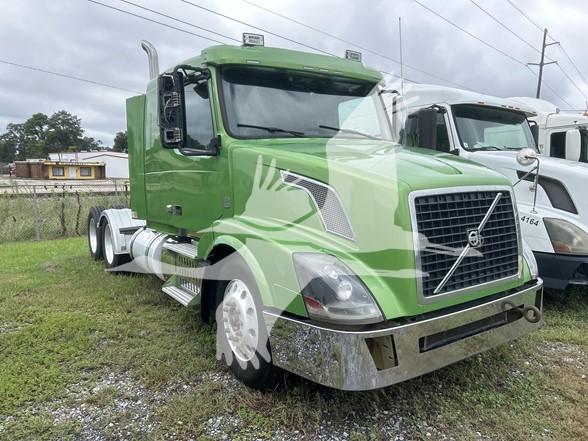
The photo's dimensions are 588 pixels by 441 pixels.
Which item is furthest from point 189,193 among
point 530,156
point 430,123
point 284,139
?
point 530,156

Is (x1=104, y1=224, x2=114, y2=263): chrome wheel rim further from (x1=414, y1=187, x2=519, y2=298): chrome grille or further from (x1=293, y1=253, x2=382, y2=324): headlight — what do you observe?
(x1=414, y1=187, x2=519, y2=298): chrome grille

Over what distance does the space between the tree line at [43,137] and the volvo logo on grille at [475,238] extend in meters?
95.4

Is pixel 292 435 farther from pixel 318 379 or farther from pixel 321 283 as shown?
pixel 321 283

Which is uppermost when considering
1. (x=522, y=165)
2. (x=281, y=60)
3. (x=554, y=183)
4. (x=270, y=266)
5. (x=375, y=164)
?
(x=281, y=60)

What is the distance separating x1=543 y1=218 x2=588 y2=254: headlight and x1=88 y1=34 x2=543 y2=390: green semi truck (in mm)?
1521

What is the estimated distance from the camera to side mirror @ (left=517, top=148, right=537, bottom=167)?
4824 millimetres

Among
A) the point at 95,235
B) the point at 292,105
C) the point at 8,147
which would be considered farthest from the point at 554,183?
the point at 8,147

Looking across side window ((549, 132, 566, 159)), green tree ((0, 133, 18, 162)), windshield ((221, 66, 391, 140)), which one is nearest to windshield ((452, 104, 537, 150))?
side window ((549, 132, 566, 159))

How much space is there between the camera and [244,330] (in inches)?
128

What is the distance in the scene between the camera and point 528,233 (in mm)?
5059

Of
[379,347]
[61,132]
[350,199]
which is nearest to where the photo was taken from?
[379,347]

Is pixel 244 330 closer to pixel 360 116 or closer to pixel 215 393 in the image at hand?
pixel 215 393

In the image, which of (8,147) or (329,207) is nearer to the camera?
(329,207)

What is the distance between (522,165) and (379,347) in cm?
373
